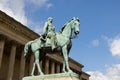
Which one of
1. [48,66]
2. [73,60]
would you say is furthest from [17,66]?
[73,60]

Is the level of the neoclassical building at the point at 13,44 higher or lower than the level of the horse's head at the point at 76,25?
higher

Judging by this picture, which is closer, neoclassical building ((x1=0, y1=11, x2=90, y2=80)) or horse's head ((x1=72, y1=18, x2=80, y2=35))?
horse's head ((x1=72, y1=18, x2=80, y2=35))

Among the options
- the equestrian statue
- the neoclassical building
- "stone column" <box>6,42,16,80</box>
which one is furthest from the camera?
the neoclassical building

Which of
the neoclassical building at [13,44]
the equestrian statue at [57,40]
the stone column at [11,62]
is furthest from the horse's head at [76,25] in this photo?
the stone column at [11,62]

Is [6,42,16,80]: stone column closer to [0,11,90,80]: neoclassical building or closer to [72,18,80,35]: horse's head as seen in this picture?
[0,11,90,80]: neoclassical building

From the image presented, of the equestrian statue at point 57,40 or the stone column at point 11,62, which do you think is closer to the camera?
the equestrian statue at point 57,40

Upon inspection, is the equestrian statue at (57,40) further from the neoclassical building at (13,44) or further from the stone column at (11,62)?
the stone column at (11,62)

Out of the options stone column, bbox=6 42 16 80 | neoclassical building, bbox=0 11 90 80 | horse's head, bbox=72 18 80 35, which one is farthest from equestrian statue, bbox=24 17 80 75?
stone column, bbox=6 42 16 80

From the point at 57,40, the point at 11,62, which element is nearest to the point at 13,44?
A: the point at 11,62

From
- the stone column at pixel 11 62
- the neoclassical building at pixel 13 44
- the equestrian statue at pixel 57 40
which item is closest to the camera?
the equestrian statue at pixel 57 40

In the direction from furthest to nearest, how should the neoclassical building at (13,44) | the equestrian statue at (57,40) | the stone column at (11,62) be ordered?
the neoclassical building at (13,44) < the stone column at (11,62) < the equestrian statue at (57,40)

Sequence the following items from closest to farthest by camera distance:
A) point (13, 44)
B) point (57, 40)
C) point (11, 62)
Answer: point (57, 40) < point (11, 62) < point (13, 44)

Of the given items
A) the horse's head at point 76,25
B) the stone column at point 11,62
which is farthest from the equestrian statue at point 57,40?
the stone column at point 11,62

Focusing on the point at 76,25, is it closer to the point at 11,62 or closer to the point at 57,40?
the point at 57,40
